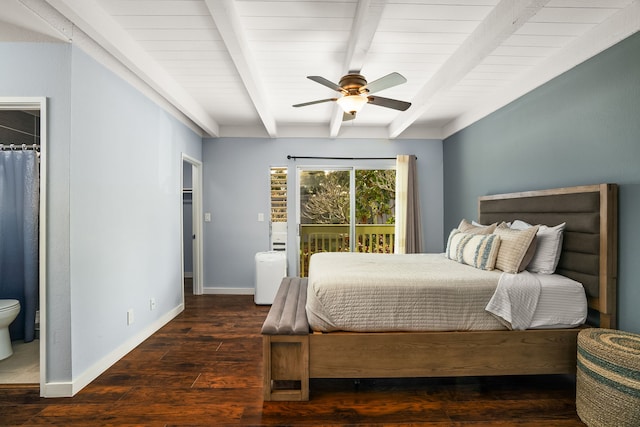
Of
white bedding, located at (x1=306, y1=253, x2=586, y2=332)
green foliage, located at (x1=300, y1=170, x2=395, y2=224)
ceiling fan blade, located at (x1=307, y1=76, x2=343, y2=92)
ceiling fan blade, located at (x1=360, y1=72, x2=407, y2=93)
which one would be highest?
ceiling fan blade, located at (x1=360, y1=72, x2=407, y2=93)

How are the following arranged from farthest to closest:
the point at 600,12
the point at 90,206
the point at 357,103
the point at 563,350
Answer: the point at 357,103 < the point at 90,206 < the point at 563,350 < the point at 600,12

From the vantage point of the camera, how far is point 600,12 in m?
2.01

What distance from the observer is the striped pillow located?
100 inches

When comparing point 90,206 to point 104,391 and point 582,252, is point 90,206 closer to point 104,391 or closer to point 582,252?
point 104,391

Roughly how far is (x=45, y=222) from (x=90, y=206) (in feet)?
0.92

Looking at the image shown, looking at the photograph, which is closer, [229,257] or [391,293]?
[391,293]

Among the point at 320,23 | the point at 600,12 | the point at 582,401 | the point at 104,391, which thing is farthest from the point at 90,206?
the point at 600,12

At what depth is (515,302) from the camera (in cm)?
213

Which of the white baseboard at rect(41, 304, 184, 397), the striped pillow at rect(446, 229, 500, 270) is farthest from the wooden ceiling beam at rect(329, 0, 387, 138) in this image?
the white baseboard at rect(41, 304, 184, 397)

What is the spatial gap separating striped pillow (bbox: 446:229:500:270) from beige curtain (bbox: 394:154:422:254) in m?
1.46

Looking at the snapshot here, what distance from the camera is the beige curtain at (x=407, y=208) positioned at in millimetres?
4645

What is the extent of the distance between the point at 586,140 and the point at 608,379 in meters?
1.57

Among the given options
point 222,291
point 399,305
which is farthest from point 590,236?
point 222,291

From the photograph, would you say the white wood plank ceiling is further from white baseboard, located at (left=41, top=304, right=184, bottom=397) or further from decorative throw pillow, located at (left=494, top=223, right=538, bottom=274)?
white baseboard, located at (left=41, top=304, right=184, bottom=397)
